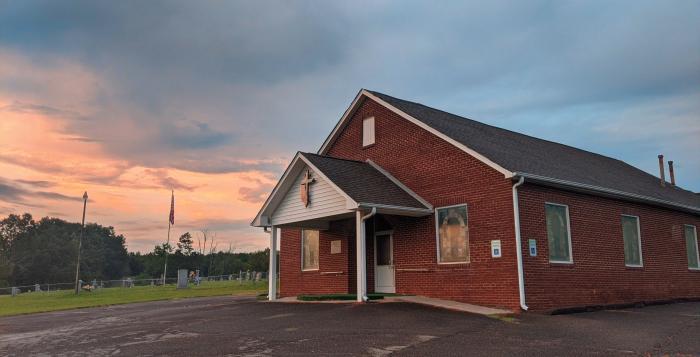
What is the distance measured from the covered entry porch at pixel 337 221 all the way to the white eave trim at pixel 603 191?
Answer: 309 centimetres

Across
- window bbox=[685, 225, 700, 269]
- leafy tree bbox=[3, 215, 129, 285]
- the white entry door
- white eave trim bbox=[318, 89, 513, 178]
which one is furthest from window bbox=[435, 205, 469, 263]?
leafy tree bbox=[3, 215, 129, 285]

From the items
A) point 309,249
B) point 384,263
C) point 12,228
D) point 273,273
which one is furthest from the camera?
point 12,228

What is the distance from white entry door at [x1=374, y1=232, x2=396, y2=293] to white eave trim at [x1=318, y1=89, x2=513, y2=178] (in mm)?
3344

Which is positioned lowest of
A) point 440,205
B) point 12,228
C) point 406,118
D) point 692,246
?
point 692,246

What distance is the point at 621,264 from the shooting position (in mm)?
16500

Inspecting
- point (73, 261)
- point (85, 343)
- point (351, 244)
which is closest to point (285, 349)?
point (85, 343)

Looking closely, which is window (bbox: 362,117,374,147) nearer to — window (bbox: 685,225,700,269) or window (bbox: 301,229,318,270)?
window (bbox: 301,229,318,270)

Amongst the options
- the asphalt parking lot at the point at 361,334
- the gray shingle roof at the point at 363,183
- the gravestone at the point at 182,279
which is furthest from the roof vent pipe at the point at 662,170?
the gravestone at the point at 182,279

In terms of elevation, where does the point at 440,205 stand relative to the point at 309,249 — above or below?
above

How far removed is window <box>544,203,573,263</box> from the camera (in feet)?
47.3

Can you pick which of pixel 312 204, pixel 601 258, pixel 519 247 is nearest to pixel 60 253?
pixel 312 204

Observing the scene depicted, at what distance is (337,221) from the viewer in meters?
18.3

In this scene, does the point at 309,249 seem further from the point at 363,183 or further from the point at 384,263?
the point at 363,183

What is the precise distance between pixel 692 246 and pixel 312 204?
46.6 feet
